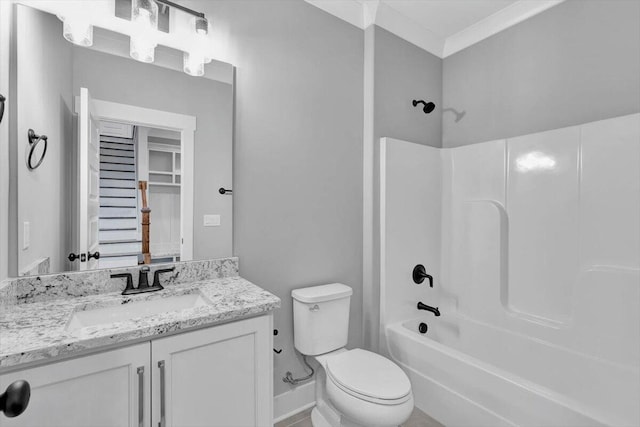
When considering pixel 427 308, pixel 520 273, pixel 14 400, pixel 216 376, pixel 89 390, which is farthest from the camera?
pixel 427 308

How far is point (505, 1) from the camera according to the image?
82.7 inches

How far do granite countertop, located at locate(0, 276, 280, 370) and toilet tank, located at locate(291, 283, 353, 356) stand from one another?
443mm

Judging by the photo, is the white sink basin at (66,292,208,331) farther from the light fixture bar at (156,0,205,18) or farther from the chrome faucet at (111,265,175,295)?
the light fixture bar at (156,0,205,18)

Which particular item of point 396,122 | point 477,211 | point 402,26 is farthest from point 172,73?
point 477,211

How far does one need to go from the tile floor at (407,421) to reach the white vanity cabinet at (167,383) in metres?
0.67

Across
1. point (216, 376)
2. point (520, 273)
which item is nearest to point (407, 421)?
point (520, 273)

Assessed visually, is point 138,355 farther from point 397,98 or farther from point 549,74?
point 549,74

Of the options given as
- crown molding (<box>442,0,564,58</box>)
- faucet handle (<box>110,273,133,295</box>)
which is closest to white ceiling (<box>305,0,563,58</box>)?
crown molding (<box>442,0,564,58</box>)

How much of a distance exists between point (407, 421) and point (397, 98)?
2108 millimetres

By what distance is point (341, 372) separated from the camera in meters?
1.57

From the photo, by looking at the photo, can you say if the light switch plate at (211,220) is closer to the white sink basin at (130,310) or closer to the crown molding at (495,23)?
the white sink basin at (130,310)

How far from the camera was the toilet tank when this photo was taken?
5.91 feet

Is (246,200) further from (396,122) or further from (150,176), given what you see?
(396,122)

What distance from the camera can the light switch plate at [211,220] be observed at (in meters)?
1.64
